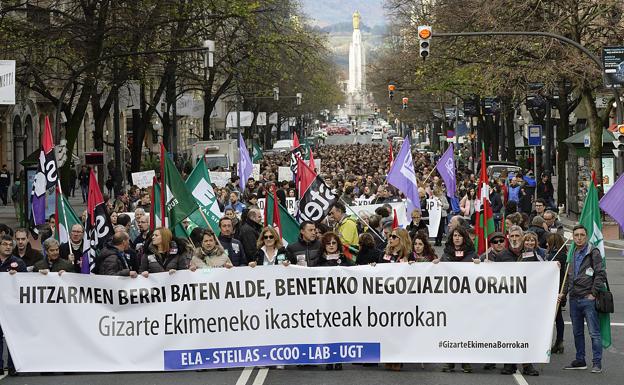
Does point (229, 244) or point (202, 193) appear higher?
point (202, 193)

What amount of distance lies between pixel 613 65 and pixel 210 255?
60.9 feet

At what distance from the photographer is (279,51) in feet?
156

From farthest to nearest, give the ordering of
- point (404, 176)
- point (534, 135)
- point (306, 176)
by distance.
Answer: point (534, 135), point (404, 176), point (306, 176)

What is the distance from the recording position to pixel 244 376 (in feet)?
39.4

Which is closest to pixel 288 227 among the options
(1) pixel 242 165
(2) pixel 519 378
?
(2) pixel 519 378

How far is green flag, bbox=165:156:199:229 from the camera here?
47.9 ft

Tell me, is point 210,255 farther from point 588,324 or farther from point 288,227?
point 588,324

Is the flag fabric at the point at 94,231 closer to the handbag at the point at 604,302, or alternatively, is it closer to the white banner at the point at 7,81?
the handbag at the point at 604,302

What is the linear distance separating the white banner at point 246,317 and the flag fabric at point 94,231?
3.74ft

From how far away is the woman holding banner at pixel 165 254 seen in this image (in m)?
12.9


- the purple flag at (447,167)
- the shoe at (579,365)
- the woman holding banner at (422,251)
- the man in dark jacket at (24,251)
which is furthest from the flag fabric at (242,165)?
the shoe at (579,365)

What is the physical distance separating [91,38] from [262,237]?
21166mm

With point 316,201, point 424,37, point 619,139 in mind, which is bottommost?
point 316,201

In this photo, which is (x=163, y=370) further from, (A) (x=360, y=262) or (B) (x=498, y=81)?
(B) (x=498, y=81)
